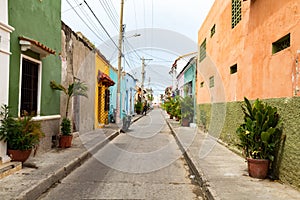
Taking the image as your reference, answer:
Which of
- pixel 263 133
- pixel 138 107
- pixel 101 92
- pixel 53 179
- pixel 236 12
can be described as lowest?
pixel 53 179

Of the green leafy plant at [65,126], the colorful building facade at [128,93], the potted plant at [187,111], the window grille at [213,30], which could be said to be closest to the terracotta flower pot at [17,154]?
the green leafy plant at [65,126]

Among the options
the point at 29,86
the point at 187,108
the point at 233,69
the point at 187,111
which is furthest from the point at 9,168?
the point at 187,108

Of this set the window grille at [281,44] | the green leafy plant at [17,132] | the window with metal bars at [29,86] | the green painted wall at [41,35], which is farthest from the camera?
the window with metal bars at [29,86]

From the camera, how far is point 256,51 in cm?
798

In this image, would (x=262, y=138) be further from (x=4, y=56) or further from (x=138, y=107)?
(x=138, y=107)

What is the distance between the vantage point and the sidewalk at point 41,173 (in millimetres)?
5012

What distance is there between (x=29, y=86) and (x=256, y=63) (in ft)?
20.0

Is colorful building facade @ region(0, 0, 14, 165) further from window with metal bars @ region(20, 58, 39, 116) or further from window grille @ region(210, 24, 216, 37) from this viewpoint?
window grille @ region(210, 24, 216, 37)

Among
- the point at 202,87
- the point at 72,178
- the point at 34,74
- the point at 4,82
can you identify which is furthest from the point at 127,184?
the point at 202,87

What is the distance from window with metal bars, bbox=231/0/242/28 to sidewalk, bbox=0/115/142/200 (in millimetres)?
6504

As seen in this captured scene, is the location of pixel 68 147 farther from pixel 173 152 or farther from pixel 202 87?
pixel 202 87

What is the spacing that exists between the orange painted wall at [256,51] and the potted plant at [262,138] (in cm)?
54

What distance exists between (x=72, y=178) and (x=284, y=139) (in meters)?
4.50

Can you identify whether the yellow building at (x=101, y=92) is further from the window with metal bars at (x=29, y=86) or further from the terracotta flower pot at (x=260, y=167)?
the terracotta flower pot at (x=260, y=167)
